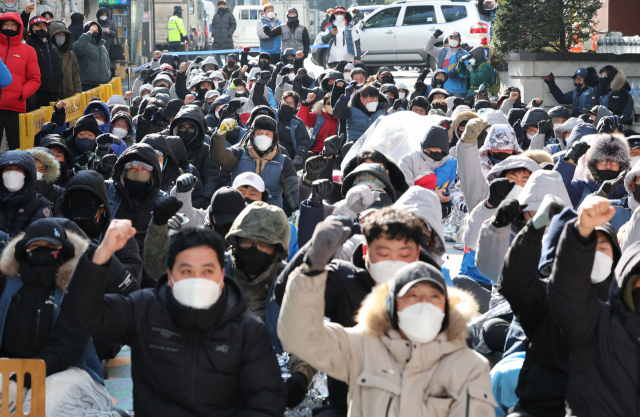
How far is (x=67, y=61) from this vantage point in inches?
→ 521

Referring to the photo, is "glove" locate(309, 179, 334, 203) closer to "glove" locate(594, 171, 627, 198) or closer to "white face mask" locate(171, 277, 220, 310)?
"white face mask" locate(171, 277, 220, 310)

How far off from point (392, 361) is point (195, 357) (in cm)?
84

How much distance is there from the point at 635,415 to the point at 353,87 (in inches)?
401

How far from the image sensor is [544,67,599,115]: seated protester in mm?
14180

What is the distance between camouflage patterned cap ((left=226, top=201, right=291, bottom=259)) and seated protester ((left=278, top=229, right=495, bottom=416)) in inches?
46.1

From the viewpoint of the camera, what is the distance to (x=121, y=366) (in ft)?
18.4

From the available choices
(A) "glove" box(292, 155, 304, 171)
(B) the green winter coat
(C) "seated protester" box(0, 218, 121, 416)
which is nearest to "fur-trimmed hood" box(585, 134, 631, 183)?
(C) "seated protester" box(0, 218, 121, 416)

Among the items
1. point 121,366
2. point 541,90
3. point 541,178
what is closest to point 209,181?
point 121,366

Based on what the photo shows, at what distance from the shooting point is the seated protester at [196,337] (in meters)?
3.35

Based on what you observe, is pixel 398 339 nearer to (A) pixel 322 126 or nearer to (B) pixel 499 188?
(B) pixel 499 188

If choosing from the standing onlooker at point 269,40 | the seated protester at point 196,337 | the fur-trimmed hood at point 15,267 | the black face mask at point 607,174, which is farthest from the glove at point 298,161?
the standing onlooker at point 269,40

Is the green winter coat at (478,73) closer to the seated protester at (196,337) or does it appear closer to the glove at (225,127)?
the glove at (225,127)

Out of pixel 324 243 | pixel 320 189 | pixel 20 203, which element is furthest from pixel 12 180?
pixel 324 243

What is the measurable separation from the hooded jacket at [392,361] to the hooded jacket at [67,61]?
10.8 meters
